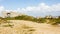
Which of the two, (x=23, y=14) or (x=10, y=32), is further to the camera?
(x=23, y=14)

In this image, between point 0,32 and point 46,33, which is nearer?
point 46,33

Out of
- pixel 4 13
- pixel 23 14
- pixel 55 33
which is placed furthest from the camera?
pixel 23 14

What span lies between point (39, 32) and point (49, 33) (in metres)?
0.56

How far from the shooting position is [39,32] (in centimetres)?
888

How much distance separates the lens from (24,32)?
9.01 m

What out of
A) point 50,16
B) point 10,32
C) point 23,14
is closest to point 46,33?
point 10,32

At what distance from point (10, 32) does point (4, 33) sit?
355 mm

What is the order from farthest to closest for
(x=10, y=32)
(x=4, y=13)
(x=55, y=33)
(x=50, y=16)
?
1. (x=50, y=16)
2. (x=4, y=13)
3. (x=10, y=32)
4. (x=55, y=33)

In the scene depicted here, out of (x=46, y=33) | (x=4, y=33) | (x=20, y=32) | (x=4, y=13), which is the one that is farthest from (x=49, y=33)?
(x=4, y=13)

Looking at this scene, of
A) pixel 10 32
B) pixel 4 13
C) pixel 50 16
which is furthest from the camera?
pixel 50 16

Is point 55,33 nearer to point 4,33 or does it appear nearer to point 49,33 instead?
point 49,33

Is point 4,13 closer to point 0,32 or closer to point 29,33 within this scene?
point 0,32

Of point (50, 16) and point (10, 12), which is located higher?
point (10, 12)

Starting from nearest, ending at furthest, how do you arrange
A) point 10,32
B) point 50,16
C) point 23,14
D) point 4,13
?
point 10,32, point 4,13, point 50,16, point 23,14
